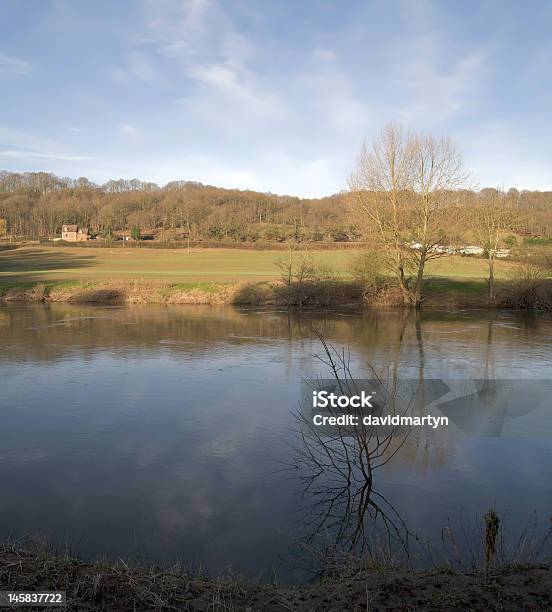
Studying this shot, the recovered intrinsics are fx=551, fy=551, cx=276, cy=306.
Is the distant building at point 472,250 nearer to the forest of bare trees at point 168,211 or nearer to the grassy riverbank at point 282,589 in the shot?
the grassy riverbank at point 282,589

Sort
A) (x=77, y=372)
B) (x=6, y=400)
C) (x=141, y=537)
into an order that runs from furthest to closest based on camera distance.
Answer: (x=77, y=372) < (x=6, y=400) < (x=141, y=537)

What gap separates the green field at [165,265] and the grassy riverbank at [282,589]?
94.6 ft

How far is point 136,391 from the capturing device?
42.3 ft

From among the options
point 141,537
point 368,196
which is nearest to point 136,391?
point 141,537

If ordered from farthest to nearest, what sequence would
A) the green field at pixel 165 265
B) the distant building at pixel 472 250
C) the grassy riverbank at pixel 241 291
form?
the green field at pixel 165 265, the grassy riverbank at pixel 241 291, the distant building at pixel 472 250

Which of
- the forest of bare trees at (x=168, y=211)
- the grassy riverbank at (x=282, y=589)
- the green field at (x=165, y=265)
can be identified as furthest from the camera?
the forest of bare trees at (x=168, y=211)

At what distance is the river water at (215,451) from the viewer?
252 inches

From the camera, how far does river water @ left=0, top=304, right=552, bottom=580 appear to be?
640cm

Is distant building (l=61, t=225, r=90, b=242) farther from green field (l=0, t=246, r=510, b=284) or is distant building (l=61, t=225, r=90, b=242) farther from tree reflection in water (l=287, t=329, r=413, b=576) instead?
tree reflection in water (l=287, t=329, r=413, b=576)

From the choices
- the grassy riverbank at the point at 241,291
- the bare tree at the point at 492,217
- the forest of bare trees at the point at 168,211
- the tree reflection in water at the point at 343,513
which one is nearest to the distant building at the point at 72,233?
the forest of bare trees at the point at 168,211

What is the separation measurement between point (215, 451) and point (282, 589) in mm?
4265

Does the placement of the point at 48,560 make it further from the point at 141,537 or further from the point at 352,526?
the point at 352,526

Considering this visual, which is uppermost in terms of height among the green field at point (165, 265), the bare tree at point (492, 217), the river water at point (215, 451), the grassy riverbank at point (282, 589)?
the bare tree at point (492, 217)

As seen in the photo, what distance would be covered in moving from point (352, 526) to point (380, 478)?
1399 mm
